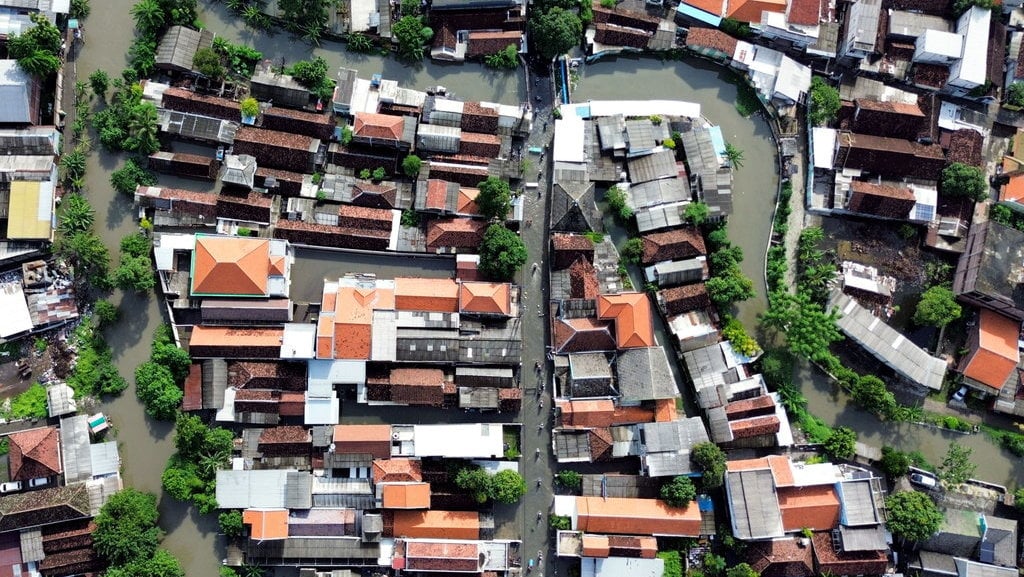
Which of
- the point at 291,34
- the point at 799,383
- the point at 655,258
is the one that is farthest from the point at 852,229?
the point at 291,34

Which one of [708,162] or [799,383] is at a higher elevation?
[708,162]

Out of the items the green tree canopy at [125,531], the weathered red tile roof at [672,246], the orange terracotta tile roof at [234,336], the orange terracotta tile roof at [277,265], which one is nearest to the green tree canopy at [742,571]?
the weathered red tile roof at [672,246]

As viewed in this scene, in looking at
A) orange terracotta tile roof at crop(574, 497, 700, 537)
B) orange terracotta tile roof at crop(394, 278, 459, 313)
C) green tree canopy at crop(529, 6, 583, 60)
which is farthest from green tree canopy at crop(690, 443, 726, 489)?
green tree canopy at crop(529, 6, 583, 60)

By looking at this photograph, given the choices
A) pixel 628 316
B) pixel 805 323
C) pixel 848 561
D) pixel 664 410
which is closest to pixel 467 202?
pixel 628 316

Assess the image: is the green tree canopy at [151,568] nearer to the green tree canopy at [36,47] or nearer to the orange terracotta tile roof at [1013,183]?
the green tree canopy at [36,47]

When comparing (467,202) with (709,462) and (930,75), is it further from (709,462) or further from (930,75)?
(930,75)

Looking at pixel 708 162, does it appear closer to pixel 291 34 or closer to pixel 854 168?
pixel 854 168
